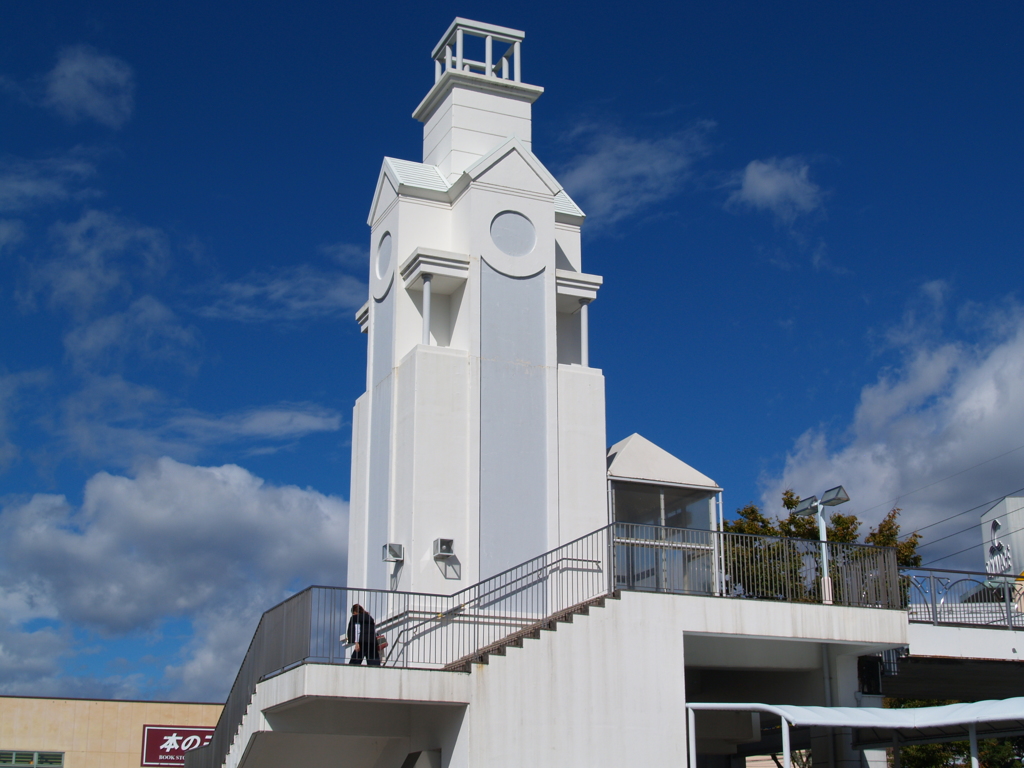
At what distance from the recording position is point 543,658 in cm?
1980

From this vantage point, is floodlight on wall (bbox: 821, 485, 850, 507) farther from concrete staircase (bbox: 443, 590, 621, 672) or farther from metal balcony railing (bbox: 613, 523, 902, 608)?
concrete staircase (bbox: 443, 590, 621, 672)

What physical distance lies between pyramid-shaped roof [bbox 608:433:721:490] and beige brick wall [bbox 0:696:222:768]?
24919 mm

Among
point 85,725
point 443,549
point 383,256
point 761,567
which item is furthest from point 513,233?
point 85,725

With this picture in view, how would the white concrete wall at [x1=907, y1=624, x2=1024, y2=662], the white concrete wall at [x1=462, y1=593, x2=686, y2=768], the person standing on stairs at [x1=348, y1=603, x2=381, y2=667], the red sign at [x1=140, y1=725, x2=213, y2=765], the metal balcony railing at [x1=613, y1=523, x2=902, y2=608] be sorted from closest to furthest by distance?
1. the white concrete wall at [x1=462, y1=593, x2=686, y2=768]
2. the person standing on stairs at [x1=348, y1=603, x2=381, y2=667]
3. the metal balcony railing at [x1=613, y1=523, x2=902, y2=608]
4. the white concrete wall at [x1=907, y1=624, x2=1024, y2=662]
5. the red sign at [x1=140, y1=725, x2=213, y2=765]

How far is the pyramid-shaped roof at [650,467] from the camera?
87.8ft

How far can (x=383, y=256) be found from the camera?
28500 millimetres

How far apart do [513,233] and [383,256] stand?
3.37 meters

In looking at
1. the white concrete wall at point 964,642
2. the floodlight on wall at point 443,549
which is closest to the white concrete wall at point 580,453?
the floodlight on wall at point 443,549

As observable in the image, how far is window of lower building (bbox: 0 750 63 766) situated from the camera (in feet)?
137

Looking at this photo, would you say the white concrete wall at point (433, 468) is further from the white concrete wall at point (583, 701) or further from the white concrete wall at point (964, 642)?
the white concrete wall at point (964, 642)

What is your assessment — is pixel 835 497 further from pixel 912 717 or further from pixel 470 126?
pixel 470 126

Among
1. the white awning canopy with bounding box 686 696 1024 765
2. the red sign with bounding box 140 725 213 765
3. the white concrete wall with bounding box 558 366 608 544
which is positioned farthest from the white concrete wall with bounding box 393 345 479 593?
the red sign with bounding box 140 725 213 765

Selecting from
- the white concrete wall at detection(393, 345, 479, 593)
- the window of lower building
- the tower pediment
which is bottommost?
the window of lower building

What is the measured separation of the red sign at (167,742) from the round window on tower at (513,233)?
2554cm
